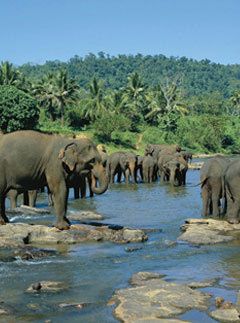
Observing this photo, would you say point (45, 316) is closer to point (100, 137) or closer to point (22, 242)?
point (22, 242)

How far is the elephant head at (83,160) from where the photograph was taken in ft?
42.4

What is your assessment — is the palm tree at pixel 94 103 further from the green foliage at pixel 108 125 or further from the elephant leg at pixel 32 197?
the elephant leg at pixel 32 197

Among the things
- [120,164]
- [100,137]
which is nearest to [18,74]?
[100,137]

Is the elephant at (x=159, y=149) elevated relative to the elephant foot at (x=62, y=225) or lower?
elevated

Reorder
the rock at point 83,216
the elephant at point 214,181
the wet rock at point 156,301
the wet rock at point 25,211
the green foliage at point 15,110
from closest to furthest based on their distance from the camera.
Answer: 1. the wet rock at point 156,301
2. the rock at point 83,216
3. the elephant at point 214,181
4. the wet rock at point 25,211
5. the green foliage at point 15,110

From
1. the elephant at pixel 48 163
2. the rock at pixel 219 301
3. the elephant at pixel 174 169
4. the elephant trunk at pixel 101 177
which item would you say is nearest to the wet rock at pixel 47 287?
the rock at pixel 219 301

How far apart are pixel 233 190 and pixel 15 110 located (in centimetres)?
4044

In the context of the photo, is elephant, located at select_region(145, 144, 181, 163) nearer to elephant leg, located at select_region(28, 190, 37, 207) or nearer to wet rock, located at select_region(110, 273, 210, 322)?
elephant leg, located at select_region(28, 190, 37, 207)

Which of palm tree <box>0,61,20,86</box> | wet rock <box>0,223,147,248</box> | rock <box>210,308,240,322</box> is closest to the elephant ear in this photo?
wet rock <box>0,223,147,248</box>

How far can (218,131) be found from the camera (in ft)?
250

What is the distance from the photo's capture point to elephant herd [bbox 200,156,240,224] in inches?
568

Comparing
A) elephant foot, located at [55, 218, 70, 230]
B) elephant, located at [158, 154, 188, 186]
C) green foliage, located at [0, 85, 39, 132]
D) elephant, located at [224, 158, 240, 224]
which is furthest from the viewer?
green foliage, located at [0, 85, 39, 132]

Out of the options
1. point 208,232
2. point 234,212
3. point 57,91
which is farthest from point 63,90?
point 208,232

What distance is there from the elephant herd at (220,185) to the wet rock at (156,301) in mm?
6416
